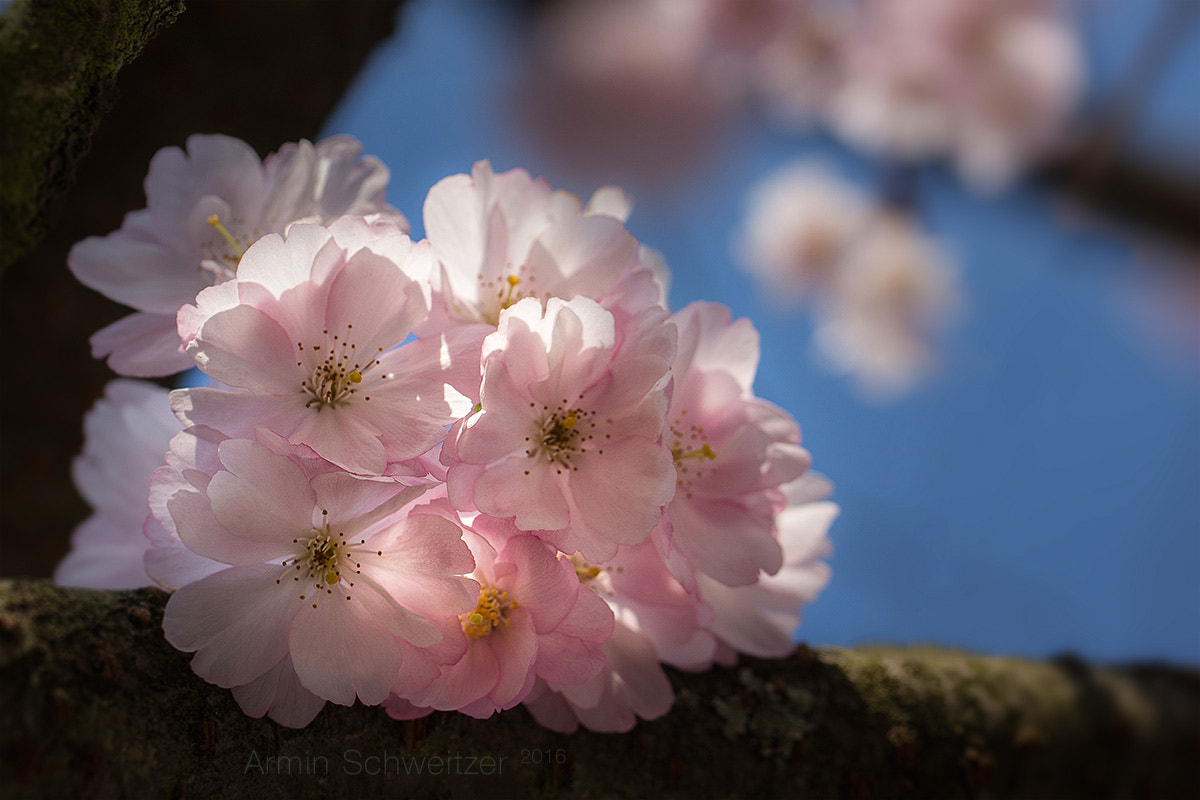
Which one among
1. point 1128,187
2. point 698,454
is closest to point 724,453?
point 698,454

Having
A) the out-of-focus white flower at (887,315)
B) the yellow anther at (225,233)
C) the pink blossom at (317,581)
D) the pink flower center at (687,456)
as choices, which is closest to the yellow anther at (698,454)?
the pink flower center at (687,456)

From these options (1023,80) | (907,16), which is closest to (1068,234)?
(1023,80)

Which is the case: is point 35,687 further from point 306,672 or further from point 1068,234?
point 1068,234

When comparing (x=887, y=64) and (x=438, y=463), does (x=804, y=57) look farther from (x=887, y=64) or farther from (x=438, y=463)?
(x=438, y=463)

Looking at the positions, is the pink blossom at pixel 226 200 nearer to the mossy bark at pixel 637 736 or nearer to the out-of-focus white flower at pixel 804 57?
the mossy bark at pixel 637 736

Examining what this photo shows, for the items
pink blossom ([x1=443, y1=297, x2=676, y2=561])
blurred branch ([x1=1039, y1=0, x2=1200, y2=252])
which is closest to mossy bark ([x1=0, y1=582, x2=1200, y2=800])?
pink blossom ([x1=443, y1=297, x2=676, y2=561])

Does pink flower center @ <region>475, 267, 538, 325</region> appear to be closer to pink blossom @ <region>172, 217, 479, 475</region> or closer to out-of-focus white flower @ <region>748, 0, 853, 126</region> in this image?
pink blossom @ <region>172, 217, 479, 475</region>
